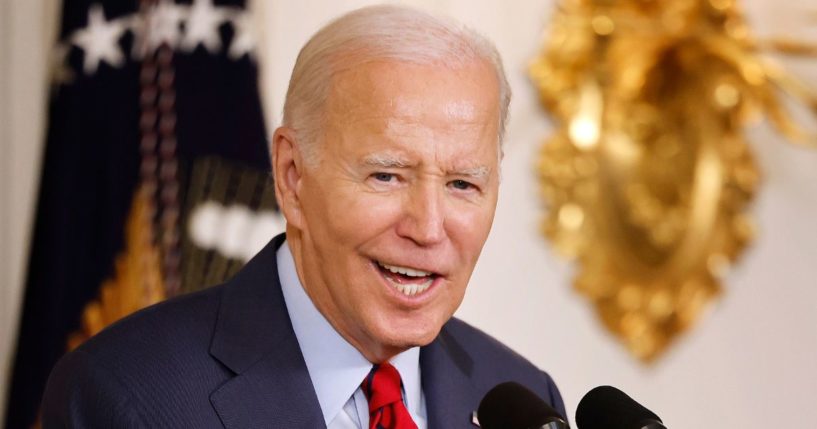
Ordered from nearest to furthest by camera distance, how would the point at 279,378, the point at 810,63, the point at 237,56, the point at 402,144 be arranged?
the point at 402,144
the point at 279,378
the point at 237,56
the point at 810,63

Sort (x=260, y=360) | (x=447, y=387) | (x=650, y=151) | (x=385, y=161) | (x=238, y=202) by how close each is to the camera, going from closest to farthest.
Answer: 1. (x=385, y=161)
2. (x=260, y=360)
3. (x=447, y=387)
4. (x=238, y=202)
5. (x=650, y=151)

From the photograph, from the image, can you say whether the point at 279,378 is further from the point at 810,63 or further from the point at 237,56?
the point at 810,63

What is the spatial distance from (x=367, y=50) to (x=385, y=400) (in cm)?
54

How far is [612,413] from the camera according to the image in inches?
55.1

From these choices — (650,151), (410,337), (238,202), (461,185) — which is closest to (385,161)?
(461,185)

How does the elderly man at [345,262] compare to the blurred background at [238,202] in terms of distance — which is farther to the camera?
the blurred background at [238,202]

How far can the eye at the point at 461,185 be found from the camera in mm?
1784

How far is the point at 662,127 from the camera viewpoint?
318 cm

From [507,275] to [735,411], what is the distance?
0.72 meters

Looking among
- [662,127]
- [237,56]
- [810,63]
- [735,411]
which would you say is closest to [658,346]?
[735,411]

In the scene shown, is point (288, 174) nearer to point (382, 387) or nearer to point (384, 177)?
point (384, 177)

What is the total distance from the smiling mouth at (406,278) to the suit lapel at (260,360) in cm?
21

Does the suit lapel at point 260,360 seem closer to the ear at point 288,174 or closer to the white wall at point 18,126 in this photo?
the ear at point 288,174

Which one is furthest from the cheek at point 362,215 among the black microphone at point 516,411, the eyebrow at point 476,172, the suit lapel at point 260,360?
the black microphone at point 516,411
